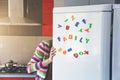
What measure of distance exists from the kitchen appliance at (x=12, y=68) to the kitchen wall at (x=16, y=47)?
12cm

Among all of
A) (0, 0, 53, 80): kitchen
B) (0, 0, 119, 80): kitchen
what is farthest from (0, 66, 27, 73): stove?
(0, 0, 119, 80): kitchen

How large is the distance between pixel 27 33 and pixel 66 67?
146 cm

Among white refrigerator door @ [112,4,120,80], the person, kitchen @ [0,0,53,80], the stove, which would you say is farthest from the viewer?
Answer: kitchen @ [0,0,53,80]

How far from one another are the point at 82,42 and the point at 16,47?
1.67 meters

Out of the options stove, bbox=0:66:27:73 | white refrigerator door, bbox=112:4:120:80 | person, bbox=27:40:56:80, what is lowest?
stove, bbox=0:66:27:73

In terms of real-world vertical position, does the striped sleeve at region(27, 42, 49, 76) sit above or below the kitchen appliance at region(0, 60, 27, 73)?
above

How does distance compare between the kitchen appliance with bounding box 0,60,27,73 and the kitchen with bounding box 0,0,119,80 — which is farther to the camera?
the kitchen with bounding box 0,0,119,80

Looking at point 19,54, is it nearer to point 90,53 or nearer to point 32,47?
point 32,47

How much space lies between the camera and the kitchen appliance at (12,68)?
301cm

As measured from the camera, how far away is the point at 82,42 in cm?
192

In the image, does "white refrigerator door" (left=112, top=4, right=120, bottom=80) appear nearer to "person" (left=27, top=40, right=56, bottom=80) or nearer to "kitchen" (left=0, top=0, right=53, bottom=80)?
"person" (left=27, top=40, right=56, bottom=80)

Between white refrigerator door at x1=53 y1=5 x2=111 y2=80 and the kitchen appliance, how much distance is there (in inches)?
39.5

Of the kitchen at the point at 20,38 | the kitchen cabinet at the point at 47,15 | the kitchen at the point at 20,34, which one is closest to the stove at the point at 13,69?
the kitchen at the point at 20,34

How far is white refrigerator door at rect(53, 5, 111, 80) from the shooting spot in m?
1.83
